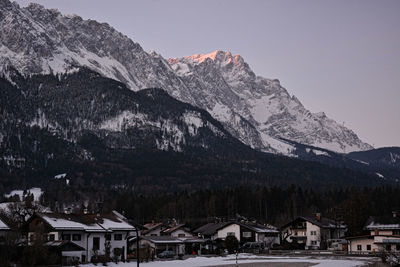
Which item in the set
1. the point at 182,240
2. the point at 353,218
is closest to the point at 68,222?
the point at 182,240

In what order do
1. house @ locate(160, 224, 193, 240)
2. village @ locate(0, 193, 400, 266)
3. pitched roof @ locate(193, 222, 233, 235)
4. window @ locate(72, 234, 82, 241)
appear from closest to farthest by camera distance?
village @ locate(0, 193, 400, 266), window @ locate(72, 234, 82, 241), house @ locate(160, 224, 193, 240), pitched roof @ locate(193, 222, 233, 235)

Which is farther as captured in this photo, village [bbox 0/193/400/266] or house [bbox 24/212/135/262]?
house [bbox 24/212/135/262]

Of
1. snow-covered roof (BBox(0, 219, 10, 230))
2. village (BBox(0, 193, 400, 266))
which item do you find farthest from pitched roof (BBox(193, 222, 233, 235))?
snow-covered roof (BBox(0, 219, 10, 230))

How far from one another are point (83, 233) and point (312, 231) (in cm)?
6642

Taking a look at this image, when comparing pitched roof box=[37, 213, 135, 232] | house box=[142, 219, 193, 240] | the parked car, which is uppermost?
pitched roof box=[37, 213, 135, 232]

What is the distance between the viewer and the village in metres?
76.9

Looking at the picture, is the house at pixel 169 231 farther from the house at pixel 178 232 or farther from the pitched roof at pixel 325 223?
the pitched roof at pixel 325 223

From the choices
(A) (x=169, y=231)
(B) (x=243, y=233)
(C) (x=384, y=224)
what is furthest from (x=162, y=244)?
(C) (x=384, y=224)

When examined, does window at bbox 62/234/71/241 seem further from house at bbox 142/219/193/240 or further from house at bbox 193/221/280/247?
house at bbox 193/221/280/247

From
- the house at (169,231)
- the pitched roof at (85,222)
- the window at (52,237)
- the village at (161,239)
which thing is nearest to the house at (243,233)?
the village at (161,239)

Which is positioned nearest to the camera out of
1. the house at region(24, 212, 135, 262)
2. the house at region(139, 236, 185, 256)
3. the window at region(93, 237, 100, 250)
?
the house at region(24, 212, 135, 262)

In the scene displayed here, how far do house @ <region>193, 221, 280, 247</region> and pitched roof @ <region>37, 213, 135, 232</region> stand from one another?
37886 millimetres

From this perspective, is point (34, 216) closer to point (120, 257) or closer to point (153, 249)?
point (120, 257)

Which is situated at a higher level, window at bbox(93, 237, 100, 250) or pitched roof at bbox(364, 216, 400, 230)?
pitched roof at bbox(364, 216, 400, 230)
